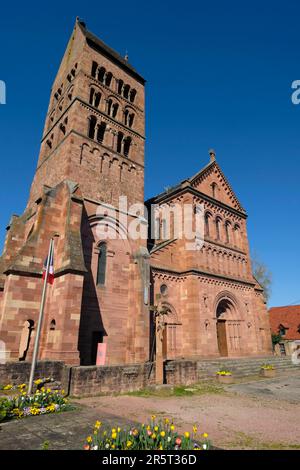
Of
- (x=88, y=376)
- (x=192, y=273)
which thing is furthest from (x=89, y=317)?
(x=192, y=273)

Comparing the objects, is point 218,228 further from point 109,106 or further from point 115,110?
point 109,106

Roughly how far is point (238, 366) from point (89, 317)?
36.5 ft

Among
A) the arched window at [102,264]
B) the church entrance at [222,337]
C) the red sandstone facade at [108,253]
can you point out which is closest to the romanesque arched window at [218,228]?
the red sandstone facade at [108,253]

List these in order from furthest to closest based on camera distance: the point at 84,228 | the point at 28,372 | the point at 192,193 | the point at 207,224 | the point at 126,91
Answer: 1. the point at 207,224
2. the point at 126,91
3. the point at 192,193
4. the point at 84,228
5. the point at 28,372

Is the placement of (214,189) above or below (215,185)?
below

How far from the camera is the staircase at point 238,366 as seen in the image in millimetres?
16844

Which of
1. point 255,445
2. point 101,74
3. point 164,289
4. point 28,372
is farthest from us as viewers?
point 101,74

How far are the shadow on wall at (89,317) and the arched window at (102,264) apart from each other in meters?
0.65

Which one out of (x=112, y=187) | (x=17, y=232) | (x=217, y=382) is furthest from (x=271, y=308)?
(x=17, y=232)

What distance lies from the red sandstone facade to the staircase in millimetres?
2316

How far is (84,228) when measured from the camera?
17.0 m

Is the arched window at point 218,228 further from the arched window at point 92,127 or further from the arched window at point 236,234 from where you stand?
the arched window at point 92,127

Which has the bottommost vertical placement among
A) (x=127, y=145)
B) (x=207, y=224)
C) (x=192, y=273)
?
(x=192, y=273)

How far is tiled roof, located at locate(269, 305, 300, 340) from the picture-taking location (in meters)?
41.1
